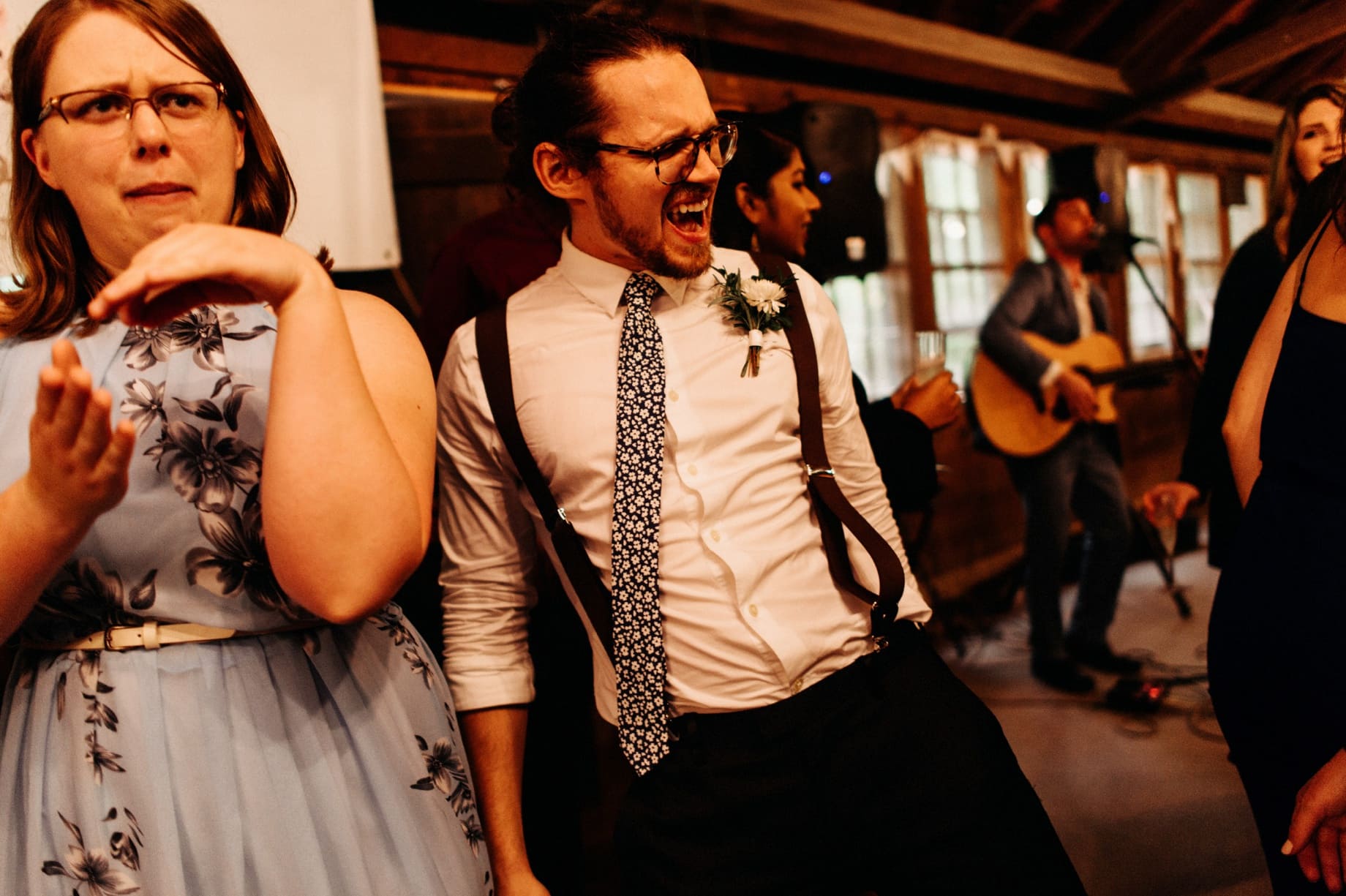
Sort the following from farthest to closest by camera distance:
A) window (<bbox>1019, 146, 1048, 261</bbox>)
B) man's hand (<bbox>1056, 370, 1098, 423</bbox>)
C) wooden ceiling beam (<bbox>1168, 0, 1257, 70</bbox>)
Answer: window (<bbox>1019, 146, 1048, 261</bbox>)
wooden ceiling beam (<bbox>1168, 0, 1257, 70</bbox>)
man's hand (<bbox>1056, 370, 1098, 423</bbox>)

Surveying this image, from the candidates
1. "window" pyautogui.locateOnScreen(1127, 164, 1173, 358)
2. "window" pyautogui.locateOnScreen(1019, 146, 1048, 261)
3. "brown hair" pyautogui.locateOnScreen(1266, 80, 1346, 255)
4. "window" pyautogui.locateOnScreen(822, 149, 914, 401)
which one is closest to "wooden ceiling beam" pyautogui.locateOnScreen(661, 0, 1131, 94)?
"window" pyautogui.locateOnScreen(1019, 146, 1048, 261)

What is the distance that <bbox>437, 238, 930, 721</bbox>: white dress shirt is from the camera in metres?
1.20

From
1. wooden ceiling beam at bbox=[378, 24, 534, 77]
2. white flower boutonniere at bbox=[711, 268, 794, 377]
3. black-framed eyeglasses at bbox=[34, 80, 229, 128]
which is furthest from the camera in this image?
wooden ceiling beam at bbox=[378, 24, 534, 77]

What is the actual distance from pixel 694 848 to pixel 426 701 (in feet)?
1.38

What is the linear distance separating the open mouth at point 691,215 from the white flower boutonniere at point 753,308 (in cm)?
8

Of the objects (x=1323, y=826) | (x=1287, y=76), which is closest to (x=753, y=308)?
(x=1323, y=826)

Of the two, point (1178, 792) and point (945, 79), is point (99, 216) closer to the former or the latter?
point (1178, 792)

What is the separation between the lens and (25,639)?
3.01 feet

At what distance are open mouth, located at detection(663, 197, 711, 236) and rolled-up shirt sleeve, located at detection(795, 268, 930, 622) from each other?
0.19 metres

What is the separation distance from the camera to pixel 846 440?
1.37 metres

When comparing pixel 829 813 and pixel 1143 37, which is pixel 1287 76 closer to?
pixel 1143 37

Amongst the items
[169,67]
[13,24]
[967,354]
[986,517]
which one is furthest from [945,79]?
[169,67]

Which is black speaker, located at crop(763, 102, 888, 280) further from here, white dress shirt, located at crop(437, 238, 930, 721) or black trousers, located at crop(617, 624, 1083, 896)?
black trousers, located at crop(617, 624, 1083, 896)

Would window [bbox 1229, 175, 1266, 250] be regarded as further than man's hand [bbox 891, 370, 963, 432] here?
Yes
